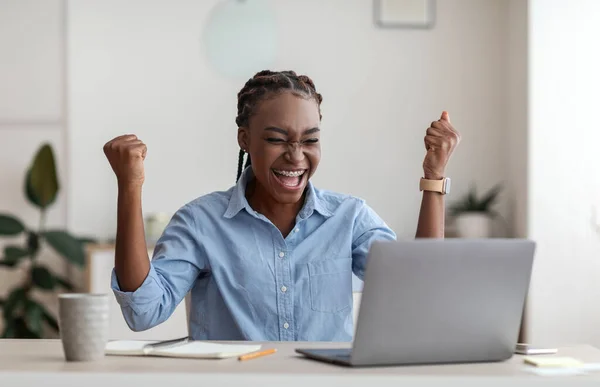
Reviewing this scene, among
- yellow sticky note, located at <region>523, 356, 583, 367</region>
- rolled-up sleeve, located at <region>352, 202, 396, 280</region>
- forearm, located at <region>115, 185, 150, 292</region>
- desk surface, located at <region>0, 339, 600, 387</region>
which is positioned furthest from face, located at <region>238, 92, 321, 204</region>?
yellow sticky note, located at <region>523, 356, 583, 367</region>

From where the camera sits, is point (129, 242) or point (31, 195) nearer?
point (129, 242)

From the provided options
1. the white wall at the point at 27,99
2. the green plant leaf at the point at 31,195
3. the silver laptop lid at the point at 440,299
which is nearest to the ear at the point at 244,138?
the silver laptop lid at the point at 440,299

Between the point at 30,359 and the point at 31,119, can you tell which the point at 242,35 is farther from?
the point at 30,359

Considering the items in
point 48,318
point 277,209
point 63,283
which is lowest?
point 48,318

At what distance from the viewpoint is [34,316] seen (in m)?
4.88

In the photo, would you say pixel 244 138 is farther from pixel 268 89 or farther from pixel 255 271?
pixel 255 271

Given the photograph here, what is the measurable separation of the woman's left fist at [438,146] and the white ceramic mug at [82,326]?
950 millimetres

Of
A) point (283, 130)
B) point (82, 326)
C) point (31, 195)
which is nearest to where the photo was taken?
point (82, 326)

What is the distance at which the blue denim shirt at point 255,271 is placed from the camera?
6.98ft

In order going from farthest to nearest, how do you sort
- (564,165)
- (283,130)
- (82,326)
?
(564,165) → (283,130) → (82,326)

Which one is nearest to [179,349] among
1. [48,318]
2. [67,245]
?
[67,245]

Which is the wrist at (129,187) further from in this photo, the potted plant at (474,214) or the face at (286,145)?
the potted plant at (474,214)

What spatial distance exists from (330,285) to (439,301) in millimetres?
783

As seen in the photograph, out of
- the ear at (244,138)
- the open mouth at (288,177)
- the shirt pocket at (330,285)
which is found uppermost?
the ear at (244,138)
